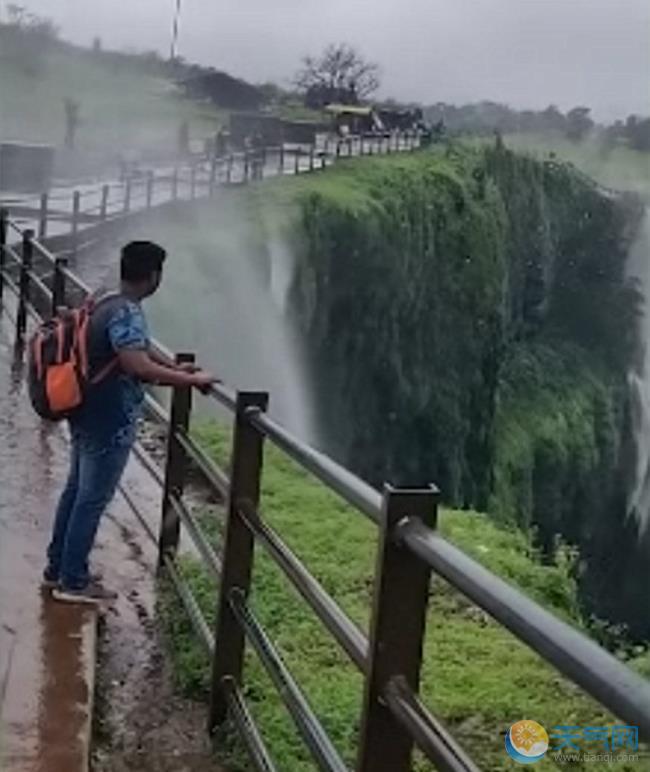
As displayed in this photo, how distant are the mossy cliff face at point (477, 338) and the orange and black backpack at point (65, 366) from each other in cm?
1966

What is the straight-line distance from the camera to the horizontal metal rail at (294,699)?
8.32ft

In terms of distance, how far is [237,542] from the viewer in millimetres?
3594

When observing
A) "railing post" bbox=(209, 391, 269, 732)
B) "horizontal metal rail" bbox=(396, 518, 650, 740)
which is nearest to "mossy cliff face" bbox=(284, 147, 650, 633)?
"railing post" bbox=(209, 391, 269, 732)

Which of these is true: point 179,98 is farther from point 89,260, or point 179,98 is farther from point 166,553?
point 166,553

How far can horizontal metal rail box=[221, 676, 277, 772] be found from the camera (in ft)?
10.2

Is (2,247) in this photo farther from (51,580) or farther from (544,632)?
(544,632)

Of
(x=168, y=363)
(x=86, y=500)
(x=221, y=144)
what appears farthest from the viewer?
(x=221, y=144)

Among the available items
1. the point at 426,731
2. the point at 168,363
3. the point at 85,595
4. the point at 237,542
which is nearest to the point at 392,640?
the point at 426,731

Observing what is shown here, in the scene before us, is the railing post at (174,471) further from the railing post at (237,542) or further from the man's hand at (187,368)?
the railing post at (237,542)

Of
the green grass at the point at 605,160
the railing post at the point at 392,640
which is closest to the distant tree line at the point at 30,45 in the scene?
the green grass at the point at 605,160

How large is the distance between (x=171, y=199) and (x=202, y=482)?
1627cm

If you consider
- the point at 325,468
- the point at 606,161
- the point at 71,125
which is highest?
the point at 606,161

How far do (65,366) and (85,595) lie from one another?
832 mm

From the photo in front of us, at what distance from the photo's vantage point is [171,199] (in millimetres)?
22719
